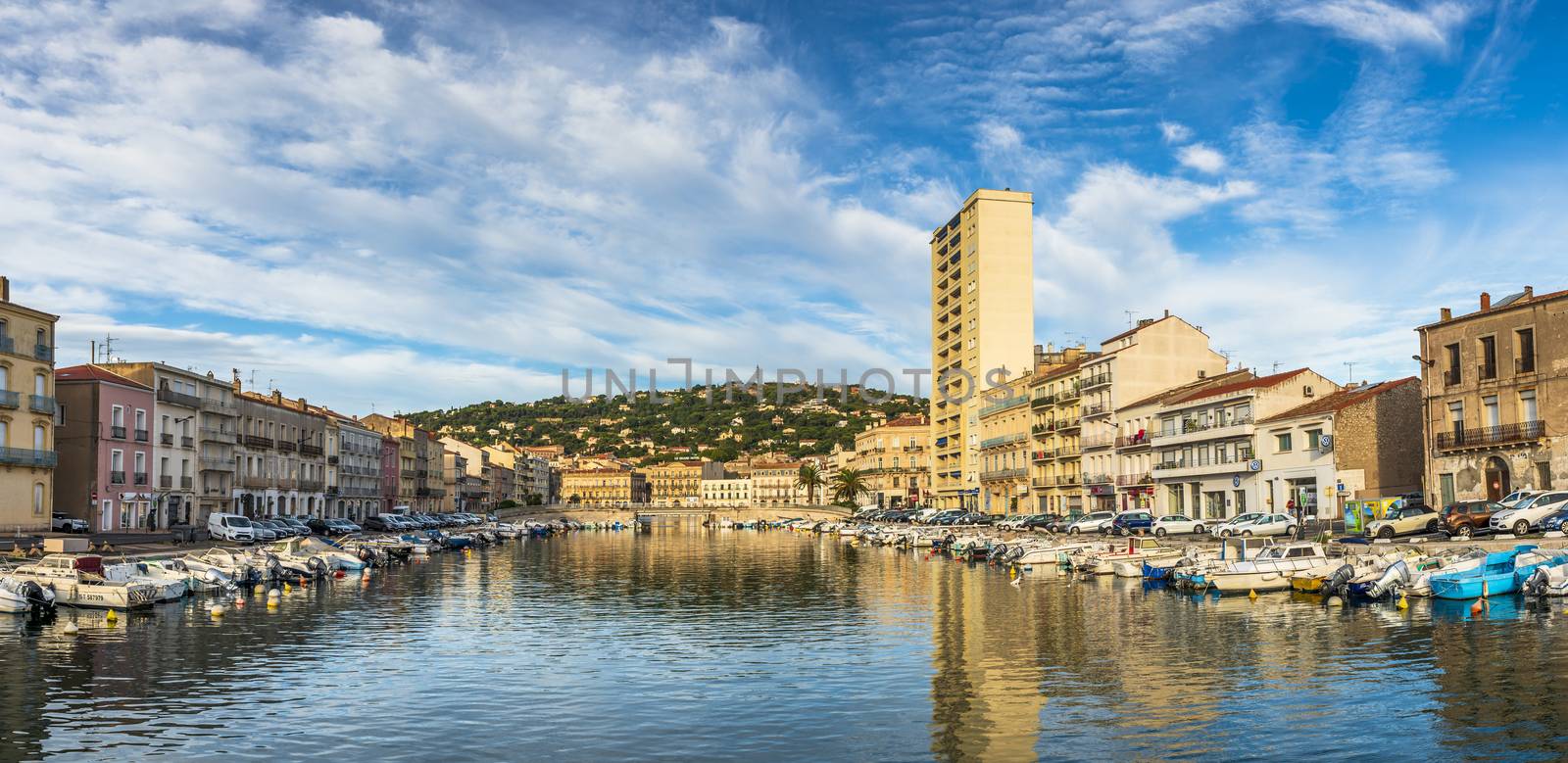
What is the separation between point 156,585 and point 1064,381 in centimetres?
7912

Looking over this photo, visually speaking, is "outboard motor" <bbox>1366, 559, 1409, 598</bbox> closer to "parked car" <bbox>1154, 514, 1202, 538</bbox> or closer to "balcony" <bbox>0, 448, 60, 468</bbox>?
"parked car" <bbox>1154, 514, 1202, 538</bbox>

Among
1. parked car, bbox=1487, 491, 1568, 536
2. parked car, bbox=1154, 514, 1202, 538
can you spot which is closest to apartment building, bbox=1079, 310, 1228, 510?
parked car, bbox=1154, 514, 1202, 538

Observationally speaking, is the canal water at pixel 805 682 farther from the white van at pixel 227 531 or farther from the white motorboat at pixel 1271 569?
the white van at pixel 227 531

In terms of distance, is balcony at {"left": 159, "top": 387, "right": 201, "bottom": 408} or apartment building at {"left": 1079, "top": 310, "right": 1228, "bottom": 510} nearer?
balcony at {"left": 159, "top": 387, "right": 201, "bottom": 408}

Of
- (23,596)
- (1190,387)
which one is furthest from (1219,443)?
(23,596)

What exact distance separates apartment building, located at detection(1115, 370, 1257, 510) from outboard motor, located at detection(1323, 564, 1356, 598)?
4493 cm

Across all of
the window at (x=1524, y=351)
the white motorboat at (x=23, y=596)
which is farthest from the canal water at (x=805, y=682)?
the window at (x=1524, y=351)

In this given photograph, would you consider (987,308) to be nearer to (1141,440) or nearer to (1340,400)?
(1141,440)

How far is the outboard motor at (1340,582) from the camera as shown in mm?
41781

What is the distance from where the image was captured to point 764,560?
84000 millimetres

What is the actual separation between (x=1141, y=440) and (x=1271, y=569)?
1785 inches

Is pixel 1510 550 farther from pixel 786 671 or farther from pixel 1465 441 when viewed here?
pixel 786 671

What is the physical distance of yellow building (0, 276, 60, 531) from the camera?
218ft

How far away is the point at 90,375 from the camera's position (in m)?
76.4
